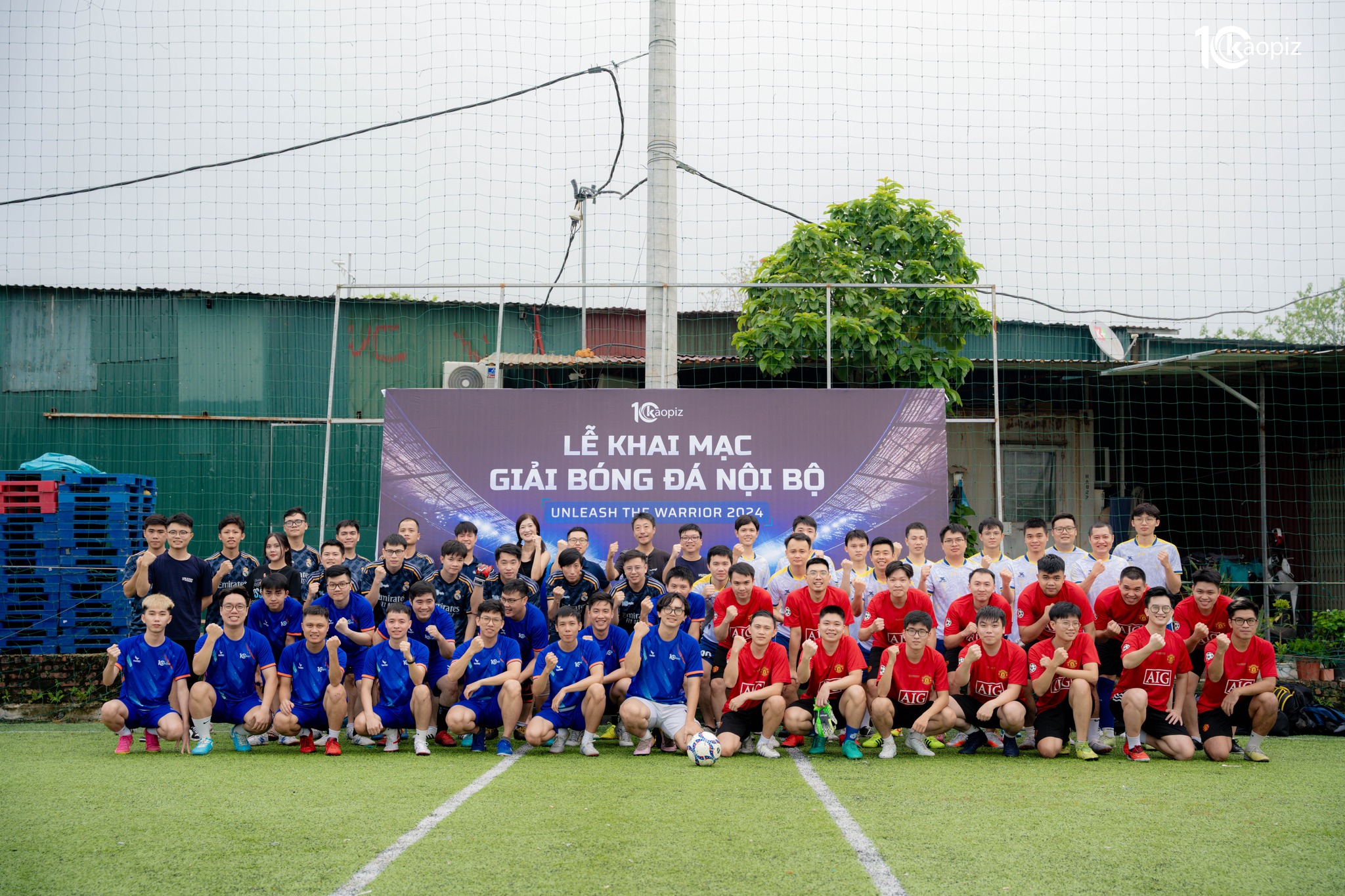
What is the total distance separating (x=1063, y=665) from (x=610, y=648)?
10.2ft

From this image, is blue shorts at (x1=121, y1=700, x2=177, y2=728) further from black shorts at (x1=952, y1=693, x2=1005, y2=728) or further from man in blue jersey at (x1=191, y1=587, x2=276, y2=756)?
black shorts at (x1=952, y1=693, x2=1005, y2=728)

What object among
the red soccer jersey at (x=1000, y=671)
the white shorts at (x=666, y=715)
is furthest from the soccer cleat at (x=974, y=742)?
the white shorts at (x=666, y=715)

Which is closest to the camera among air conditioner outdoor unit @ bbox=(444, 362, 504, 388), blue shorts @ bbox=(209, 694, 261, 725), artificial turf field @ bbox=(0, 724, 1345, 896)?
artificial turf field @ bbox=(0, 724, 1345, 896)

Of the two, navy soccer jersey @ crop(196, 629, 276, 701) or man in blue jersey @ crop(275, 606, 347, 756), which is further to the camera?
navy soccer jersey @ crop(196, 629, 276, 701)

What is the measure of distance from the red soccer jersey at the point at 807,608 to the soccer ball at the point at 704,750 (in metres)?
1.17

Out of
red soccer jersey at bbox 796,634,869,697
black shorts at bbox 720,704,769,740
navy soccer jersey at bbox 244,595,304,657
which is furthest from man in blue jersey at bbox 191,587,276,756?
red soccer jersey at bbox 796,634,869,697

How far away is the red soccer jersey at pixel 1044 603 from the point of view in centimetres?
737

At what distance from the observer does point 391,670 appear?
720 cm

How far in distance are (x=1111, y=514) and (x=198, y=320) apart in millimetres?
12525

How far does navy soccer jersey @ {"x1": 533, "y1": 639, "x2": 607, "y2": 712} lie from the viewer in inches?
284

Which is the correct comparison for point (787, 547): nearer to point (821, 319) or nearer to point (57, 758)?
point (821, 319)

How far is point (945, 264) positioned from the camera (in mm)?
11281

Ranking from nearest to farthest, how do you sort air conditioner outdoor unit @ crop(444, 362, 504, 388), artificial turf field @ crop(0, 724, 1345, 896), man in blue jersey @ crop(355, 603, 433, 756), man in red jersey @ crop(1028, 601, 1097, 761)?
artificial turf field @ crop(0, 724, 1345, 896) < man in red jersey @ crop(1028, 601, 1097, 761) < man in blue jersey @ crop(355, 603, 433, 756) < air conditioner outdoor unit @ crop(444, 362, 504, 388)

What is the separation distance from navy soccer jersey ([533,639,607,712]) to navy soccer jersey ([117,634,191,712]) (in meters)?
2.54
